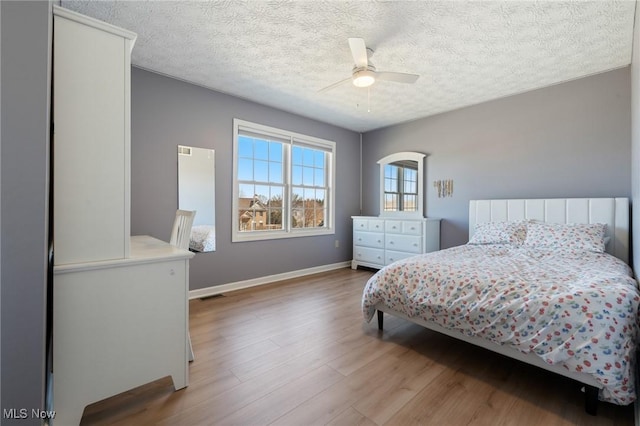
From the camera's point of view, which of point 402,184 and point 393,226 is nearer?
point 393,226

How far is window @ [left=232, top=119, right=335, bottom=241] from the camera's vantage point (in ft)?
12.6

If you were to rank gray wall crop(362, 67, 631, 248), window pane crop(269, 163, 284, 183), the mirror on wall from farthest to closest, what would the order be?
window pane crop(269, 163, 284, 183)
the mirror on wall
gray wall crop(362, 67, 631, 248)

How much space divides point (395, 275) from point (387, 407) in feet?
3.19

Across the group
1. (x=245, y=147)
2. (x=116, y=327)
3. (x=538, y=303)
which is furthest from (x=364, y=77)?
(x=116, y=327)

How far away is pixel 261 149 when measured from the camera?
13.3 feet

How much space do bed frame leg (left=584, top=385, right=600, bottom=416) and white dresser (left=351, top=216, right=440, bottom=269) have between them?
2.62 meters

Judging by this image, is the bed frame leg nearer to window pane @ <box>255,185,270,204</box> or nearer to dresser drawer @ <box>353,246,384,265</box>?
dresser drawer @ <box>353,246,384,265</box>

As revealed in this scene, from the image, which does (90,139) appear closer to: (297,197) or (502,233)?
(297,197)

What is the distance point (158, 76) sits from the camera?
3.07 metres

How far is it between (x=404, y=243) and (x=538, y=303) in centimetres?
270

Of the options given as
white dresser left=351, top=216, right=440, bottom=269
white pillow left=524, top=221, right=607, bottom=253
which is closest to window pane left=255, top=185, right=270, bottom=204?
white dresser left=351, top=216, right=440, bottom=269

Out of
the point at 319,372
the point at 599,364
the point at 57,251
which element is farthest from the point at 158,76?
the point at 599,364

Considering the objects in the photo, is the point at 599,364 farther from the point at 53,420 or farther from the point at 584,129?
the point at 584,129

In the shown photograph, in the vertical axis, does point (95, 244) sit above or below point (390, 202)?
below
